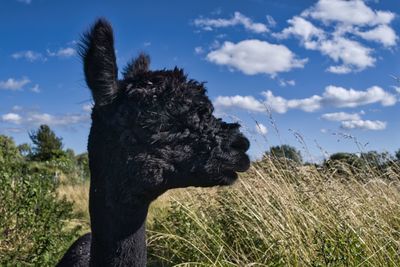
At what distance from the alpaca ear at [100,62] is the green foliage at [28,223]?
3.38 metres

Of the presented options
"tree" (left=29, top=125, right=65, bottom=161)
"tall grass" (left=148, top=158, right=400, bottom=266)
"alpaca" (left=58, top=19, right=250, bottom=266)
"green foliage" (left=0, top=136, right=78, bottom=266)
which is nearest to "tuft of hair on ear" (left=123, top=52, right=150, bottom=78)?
"alpaca" (left=58, top=19, right=250, bottom=266)

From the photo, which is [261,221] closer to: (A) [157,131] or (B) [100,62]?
(A) [157,131]

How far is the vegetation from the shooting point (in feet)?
15.1

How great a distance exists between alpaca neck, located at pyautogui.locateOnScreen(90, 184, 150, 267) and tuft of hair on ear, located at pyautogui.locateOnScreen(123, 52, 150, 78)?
2.14 ft

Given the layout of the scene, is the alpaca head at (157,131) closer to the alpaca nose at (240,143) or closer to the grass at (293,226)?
the alpaca nose at (240,143)

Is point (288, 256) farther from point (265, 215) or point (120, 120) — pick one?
point (120, 120)

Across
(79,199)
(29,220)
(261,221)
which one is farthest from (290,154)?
(79,199)

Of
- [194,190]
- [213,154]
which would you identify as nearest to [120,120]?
[213,154]

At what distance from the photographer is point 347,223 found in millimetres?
4590

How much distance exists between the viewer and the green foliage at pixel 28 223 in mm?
5613

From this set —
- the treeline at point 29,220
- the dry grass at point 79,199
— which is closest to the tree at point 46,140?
the dry grass at point 79,199

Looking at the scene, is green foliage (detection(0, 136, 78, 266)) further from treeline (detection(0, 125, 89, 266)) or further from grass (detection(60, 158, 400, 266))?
grass (detection(60, 158, 400, 266))

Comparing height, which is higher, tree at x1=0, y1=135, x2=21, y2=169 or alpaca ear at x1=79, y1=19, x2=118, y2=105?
tree at x1=0, y1=135, x2=21, y2=169

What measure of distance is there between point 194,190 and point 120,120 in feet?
18.9
